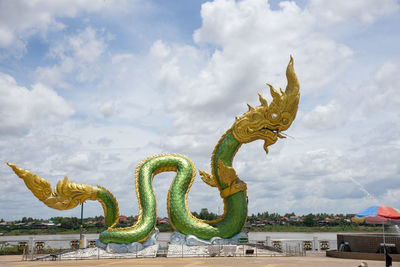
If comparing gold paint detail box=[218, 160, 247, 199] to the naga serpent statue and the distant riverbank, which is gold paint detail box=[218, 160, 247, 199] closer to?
the naga serpent statue

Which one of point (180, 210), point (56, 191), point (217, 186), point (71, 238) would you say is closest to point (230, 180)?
point (217, 186)

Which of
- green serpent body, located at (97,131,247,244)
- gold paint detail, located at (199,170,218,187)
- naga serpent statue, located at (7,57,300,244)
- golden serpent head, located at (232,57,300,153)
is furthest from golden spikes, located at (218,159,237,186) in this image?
golden serpent head, located at (232,57,300,153)

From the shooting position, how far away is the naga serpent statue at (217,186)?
669 inches

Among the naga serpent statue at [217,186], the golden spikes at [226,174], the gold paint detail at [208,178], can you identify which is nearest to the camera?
the naga serpent statue at [217,186]

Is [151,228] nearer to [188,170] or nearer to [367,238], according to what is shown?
[188,170]

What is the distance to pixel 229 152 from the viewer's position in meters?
17.9

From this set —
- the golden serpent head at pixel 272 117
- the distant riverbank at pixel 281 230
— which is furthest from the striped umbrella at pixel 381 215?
the distant riverbank at pixel 281 230

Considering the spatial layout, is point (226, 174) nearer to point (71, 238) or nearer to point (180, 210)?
point (180, 210)

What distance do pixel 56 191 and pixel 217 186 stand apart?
24.6ft

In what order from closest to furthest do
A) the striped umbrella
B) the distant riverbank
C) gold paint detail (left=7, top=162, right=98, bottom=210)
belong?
the striped umbrella → gold paint detail (left=7, top=162, right=98, bottom=210) → the distant riverbank

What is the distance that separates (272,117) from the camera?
17.5 meters

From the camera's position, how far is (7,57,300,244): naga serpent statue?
17.0m

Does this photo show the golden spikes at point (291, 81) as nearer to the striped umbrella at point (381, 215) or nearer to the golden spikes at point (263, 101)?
the golden spikes at point (263, 101)

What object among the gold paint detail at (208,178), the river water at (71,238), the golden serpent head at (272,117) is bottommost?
the river water at (71,238)
